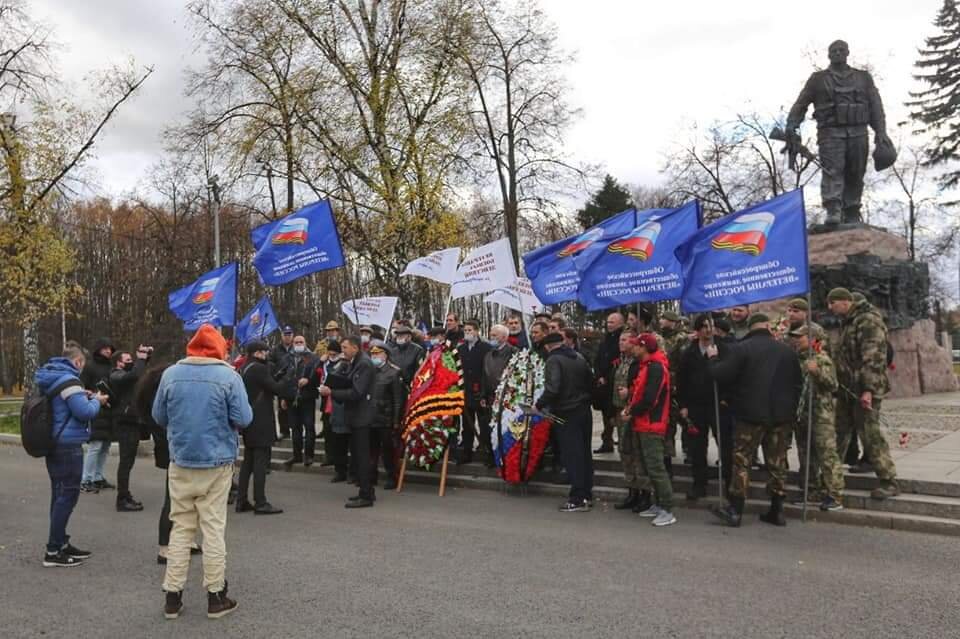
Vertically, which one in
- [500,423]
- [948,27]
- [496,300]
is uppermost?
[948,27]

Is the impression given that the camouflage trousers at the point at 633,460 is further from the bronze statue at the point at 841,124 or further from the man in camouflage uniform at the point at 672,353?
the bronze statue at the point at 841,124

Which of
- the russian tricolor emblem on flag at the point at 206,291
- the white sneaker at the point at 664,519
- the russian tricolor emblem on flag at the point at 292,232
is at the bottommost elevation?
the white sneaker at the point at 664,519

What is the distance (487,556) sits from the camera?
6.16 m

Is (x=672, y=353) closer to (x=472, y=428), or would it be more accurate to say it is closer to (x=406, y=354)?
(x=472, y=428)

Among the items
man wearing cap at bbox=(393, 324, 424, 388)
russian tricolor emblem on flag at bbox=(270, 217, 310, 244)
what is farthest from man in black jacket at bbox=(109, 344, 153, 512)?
man wearing cap at bbox=(393, 324, 424, 388)

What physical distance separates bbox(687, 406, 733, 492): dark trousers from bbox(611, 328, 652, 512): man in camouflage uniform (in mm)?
588

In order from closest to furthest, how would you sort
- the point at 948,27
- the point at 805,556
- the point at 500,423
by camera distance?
the point at 805,556 < the point at 500,423 < the point at 948,27

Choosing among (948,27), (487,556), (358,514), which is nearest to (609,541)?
(487,556)

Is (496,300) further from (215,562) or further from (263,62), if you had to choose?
(263,62)

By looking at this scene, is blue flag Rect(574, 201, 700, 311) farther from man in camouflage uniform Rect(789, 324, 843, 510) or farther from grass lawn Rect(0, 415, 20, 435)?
grass lawn Rect(0, 415, 20, 435)

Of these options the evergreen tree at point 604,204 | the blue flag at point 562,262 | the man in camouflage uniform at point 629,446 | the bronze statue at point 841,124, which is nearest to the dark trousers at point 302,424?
the blue flag at point 562,262

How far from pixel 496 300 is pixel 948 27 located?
41809 millimetres

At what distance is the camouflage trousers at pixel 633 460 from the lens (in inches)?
294

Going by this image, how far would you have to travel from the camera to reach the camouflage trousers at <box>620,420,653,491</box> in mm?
7465
